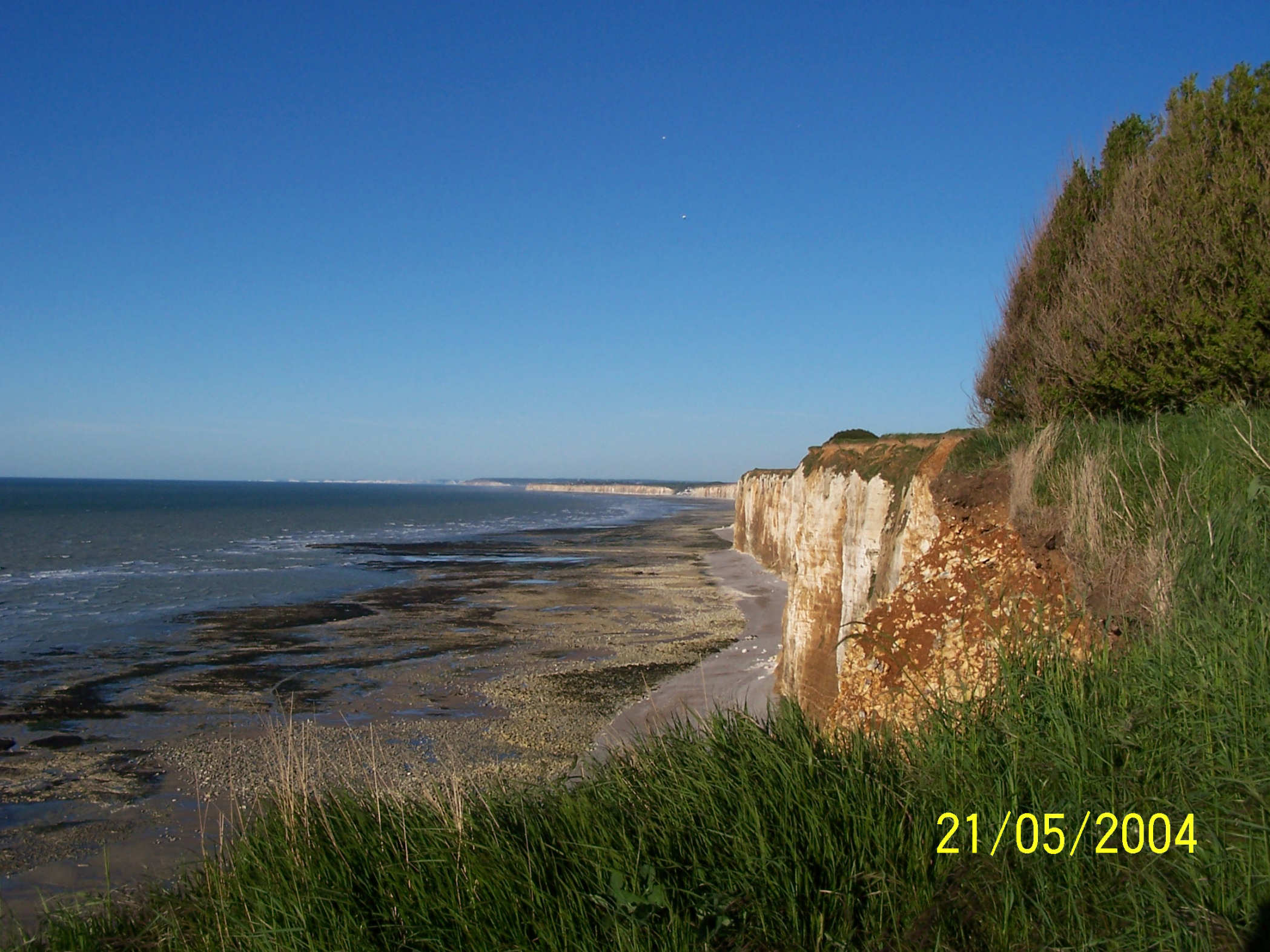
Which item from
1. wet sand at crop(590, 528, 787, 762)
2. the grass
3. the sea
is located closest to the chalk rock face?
wet sand at crop(590, 528, 787, 762)

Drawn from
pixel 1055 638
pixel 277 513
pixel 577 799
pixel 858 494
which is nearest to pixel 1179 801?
pixel 1055 638

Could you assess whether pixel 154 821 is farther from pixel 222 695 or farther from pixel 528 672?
pixel 528 672

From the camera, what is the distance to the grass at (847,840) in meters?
3.66

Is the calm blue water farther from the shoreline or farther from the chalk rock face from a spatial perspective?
the chalk rock face

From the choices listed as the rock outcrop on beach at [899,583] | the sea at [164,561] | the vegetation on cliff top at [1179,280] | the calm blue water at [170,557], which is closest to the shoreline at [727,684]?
the rock outcrop on beach at [899,583]

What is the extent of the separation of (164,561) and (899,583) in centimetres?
4924

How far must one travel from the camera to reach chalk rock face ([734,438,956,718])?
10.5 metres

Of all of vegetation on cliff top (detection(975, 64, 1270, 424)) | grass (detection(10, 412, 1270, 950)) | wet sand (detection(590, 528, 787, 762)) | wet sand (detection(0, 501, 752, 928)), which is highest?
vegetation on cliff top (detection(975, 64, 1270, 424))

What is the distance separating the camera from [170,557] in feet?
170

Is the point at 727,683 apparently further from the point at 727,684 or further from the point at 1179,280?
the point at 1179,280

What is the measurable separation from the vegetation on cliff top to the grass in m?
6.40

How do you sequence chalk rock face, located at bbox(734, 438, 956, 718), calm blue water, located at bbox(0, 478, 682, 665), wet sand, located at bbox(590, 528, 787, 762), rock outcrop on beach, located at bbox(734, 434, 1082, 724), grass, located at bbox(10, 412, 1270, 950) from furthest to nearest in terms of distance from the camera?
1. calm blue water, located at bbox(0, 478, 682, 665)
2. wet sand, located at bbox(590, 528, 787, 762)
3. chalk rock face, located at bbox(734, 438, 956, 718)
4. rock outcrop on beach, located at bbox(734, 434, 1082, 724)
5. grass, located at bbox(10, 412, 1270, 950)

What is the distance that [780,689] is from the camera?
14.9 meters

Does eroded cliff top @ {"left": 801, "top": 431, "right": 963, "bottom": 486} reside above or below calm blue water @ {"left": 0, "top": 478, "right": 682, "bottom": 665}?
above
